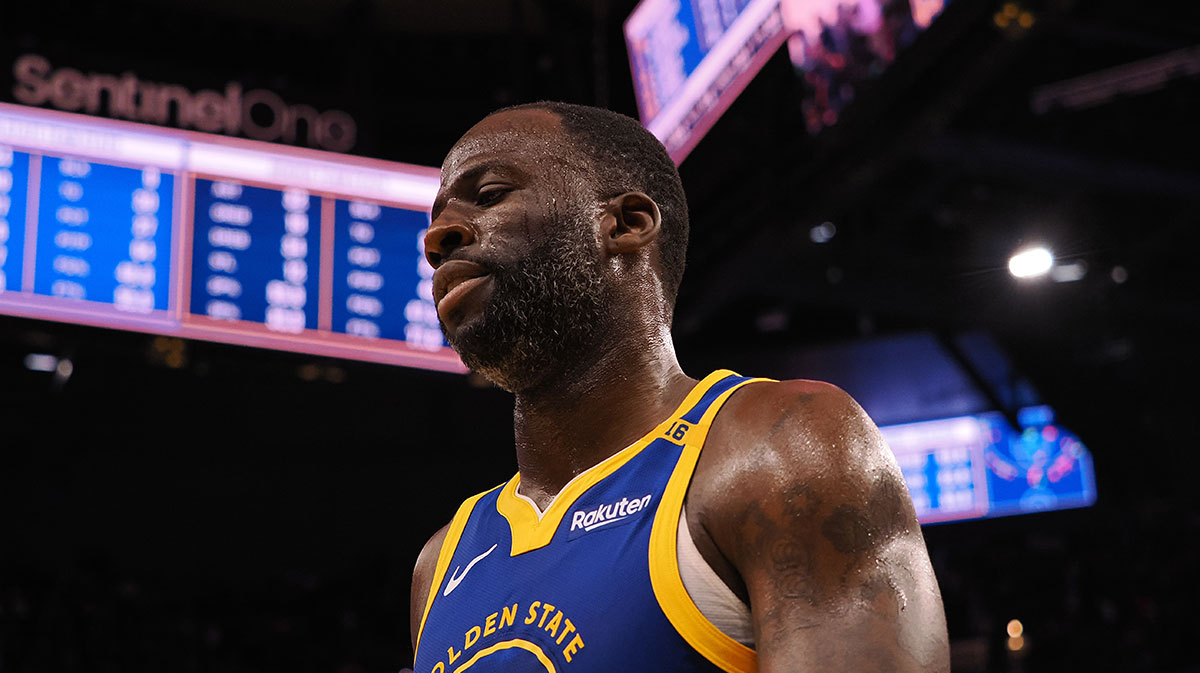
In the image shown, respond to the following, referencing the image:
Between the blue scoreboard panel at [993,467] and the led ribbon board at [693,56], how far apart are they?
7721 mm

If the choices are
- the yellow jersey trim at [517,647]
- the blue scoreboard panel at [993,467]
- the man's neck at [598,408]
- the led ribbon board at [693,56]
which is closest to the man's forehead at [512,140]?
the man's neck at [598,408]

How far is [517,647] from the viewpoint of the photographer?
5.10 ft

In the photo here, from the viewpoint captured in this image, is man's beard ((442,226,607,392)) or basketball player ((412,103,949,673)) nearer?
basketball player ((412,103,949,673))

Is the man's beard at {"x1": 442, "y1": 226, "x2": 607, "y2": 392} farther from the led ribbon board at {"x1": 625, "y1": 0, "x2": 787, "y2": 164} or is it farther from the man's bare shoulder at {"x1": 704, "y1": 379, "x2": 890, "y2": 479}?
the led ribbon board at {"x1": 625, "y1": 0, "x2": 787, "y2": 164}

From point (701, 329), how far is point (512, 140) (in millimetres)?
9668

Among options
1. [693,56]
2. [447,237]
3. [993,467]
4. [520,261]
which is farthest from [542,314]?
[993,467]

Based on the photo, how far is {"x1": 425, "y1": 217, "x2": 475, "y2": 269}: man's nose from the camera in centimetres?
177

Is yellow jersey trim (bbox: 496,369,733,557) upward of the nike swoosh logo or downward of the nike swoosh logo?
upward

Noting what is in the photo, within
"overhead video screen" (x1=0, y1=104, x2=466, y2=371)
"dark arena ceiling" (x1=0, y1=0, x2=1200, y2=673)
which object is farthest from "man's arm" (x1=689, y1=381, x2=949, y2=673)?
"overhead video screen" (x1=0, y1=104, x2=466, y2=371)

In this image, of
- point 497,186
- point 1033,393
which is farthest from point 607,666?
point 1033,393

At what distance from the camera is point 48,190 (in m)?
5.56

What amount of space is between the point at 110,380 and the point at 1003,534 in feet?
26.1

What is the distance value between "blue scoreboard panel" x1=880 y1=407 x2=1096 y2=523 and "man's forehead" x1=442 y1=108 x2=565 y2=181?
36.3ft

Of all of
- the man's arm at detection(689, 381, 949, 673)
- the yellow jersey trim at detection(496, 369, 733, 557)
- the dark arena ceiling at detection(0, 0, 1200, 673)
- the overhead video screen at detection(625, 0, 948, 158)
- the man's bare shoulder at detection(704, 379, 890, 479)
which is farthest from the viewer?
the dark arena ceiling at detection(0, 0, 1200, 673)
